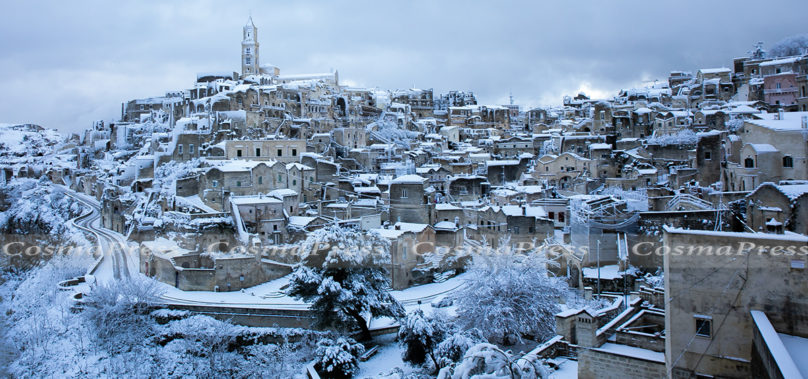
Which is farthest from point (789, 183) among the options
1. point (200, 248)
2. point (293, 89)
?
point (293, 89)

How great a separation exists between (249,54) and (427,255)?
52707mm

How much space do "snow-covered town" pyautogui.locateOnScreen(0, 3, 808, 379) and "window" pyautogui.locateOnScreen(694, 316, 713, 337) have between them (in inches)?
1.9

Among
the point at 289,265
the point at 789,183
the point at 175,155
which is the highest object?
the point at 175,155

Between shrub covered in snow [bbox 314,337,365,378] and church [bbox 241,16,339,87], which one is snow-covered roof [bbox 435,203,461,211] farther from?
church [bbox 241,16,339,87]

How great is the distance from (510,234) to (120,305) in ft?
60.2

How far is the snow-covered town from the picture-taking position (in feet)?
32.1

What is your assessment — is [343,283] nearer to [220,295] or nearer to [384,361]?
[384,361]

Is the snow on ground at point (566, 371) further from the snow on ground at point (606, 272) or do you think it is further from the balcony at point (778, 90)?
the balcony at point (778, 90)

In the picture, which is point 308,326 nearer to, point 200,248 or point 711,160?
point 200,248

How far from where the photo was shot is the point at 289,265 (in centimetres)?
2834

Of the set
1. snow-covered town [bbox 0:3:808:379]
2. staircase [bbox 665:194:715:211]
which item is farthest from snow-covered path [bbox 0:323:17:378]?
staircase [bbox 665:194:715:211]

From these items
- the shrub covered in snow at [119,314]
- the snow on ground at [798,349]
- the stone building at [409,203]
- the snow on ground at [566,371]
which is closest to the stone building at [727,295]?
the snow on ground at [798,349]

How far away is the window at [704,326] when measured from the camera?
9500mm

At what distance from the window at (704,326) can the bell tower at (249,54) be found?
69353 millimetres
